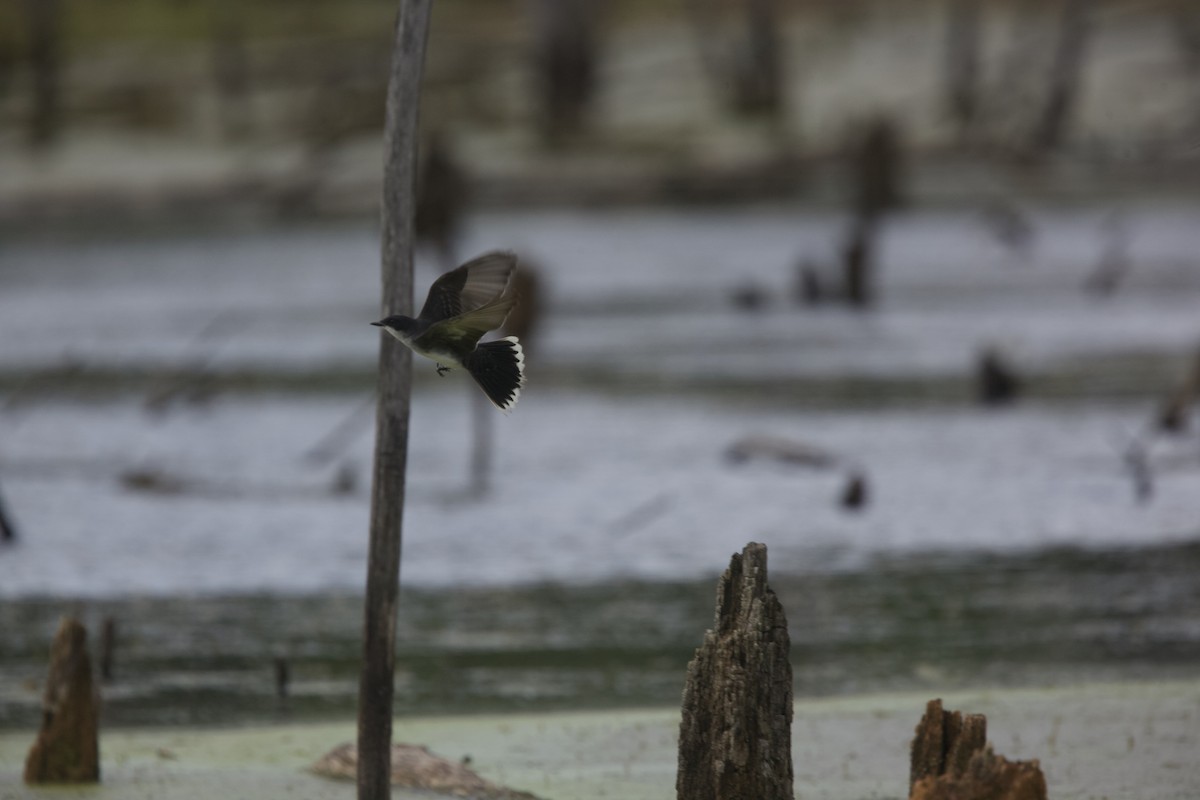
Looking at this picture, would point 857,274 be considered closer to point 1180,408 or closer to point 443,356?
point 1180,408

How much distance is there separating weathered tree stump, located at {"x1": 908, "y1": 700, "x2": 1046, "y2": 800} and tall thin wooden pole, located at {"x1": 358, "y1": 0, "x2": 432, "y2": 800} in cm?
129

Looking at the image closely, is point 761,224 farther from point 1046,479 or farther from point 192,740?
point 192,740

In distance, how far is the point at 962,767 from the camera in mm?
4473

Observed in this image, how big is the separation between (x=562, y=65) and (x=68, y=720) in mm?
25527

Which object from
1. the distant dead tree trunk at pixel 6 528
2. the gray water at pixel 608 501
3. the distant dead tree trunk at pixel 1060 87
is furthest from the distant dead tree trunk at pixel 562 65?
the distant dead tree trunk at pixel 6 528

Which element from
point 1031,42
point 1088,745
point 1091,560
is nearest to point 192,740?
point 1088,745

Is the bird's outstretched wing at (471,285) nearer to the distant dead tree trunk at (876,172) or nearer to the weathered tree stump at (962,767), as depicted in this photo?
the weathered tree stump at (962,767)

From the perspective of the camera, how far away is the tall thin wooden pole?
4953 millimetres

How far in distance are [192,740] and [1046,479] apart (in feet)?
16.6

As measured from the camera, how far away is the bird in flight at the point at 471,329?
4.33 meters

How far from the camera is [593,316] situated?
16.9m

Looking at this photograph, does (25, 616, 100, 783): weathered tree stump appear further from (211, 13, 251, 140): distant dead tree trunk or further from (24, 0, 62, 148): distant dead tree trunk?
(211, 13, 251, 140): distant dead tree trunk

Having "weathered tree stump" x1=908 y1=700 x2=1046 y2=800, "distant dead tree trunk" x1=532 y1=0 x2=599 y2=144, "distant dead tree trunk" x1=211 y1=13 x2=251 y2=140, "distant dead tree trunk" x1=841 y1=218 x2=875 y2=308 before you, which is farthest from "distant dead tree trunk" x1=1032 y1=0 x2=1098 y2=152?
"weathered tree stump" x1=908 y1=700 x2=1046 y2=800

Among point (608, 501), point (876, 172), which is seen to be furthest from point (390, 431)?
point (876, 172)
